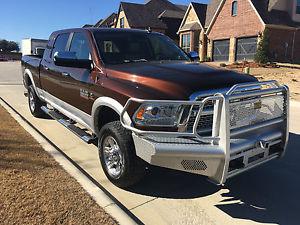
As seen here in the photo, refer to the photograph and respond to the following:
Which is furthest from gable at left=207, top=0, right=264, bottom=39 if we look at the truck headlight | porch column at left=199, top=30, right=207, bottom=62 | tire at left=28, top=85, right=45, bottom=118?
the truck headlight

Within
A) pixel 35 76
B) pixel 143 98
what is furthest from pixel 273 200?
pixel 35 76

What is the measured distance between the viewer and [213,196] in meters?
4.35

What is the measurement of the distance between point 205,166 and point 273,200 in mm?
1155

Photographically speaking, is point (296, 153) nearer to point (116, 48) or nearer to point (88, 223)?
point (116, 48)

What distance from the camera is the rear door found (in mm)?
32438

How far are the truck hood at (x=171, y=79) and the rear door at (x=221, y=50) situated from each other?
28.8 meters

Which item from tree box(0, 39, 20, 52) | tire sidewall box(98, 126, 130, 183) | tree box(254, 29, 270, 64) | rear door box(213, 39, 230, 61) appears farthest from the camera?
tree box(0, 39, 20, 52)

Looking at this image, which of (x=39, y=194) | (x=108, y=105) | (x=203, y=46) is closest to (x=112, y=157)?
(x=108, y=105)

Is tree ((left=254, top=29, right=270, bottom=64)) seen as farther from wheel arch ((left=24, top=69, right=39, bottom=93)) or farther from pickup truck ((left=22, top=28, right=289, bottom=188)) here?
pickup truck ((left=22, top=28, right=289, bottom=188))

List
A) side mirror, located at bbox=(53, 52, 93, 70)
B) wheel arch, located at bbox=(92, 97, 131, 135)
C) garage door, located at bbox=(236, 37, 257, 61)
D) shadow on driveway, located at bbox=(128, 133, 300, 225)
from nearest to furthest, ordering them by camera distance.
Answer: shadow on driveway, located at bbox=(128, 133, 300, 225) < wheel arch, located at bbox=(92, 97, 131, 135) < side mirror, located at bbox=(53, 52, 93, 70) < garage door, located at bbox=(236, 37, 257, 61)

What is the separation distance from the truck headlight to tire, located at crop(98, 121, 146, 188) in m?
0.39

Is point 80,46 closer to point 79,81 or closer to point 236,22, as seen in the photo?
point 79,81

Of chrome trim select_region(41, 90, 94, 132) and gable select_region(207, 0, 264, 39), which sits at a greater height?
gable select_region(207, 0, 264, 39)

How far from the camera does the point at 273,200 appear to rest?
13.9ft
